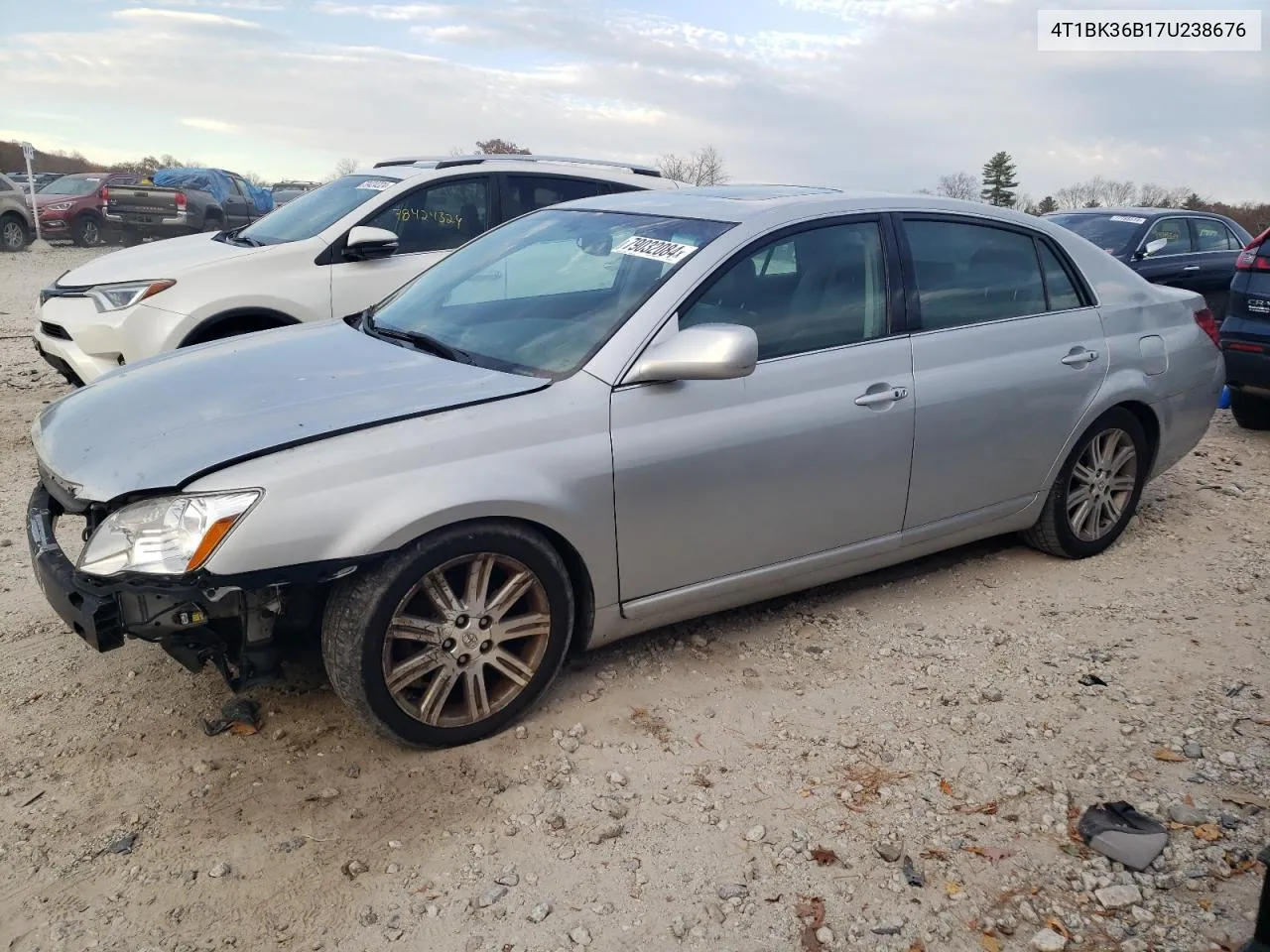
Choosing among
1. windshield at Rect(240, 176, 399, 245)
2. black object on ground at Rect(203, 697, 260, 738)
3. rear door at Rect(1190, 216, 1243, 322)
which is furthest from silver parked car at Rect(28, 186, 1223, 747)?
rear door at Rect(1190, 216, 1243, 322)

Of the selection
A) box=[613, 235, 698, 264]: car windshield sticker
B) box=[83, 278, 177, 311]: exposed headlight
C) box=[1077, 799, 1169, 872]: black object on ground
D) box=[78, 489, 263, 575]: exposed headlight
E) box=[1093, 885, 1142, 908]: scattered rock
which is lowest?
box=[1093, 885, 1142, 908]: scattered rock

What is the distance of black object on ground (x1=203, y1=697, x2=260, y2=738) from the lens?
3303 mm

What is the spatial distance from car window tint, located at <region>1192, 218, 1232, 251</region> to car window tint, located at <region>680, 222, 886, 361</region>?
9159 mm

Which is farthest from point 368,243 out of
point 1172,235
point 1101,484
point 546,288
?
point 1172,235

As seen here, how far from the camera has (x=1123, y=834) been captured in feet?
9.46

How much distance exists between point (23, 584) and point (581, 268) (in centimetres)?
268

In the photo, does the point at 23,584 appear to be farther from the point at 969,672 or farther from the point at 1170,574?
the point at 1170,574

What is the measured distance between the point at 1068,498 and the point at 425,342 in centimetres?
297

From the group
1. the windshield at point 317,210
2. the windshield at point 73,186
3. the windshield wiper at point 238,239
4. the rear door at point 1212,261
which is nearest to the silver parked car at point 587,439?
the windshield at point 317,210

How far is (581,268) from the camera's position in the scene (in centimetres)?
391

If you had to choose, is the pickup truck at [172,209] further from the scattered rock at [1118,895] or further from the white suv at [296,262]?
the scattered rock at [1118,895]

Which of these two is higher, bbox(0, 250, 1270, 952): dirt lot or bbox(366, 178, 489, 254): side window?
bbox(366, 178, 489, 254): side window

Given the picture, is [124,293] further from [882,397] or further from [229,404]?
[882,397]

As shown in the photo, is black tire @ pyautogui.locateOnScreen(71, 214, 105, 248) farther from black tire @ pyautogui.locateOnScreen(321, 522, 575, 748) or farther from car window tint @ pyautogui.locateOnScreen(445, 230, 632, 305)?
black tire @ pyautogui.locateOnScreen(321, 522, 575, 748)
